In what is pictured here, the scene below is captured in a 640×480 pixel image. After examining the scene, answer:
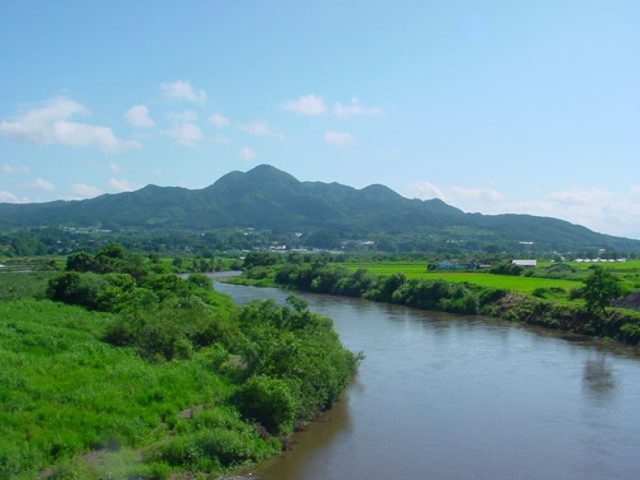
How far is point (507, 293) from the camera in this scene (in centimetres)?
4684

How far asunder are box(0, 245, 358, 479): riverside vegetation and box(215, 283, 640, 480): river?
1.37 meters

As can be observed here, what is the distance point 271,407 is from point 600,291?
26516 millimetres

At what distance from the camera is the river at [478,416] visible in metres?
16.7

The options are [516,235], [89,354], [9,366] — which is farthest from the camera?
[516,235]

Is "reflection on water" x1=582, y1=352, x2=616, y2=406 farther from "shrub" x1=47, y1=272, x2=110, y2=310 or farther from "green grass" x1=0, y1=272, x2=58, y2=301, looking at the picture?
"green grass" x1=0, y1=272, x2=58, y2=301

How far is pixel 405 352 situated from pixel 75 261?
28736 mm

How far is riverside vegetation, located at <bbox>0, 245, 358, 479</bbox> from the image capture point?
1457 cm

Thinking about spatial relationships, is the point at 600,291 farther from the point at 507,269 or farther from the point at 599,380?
the point at 507,269

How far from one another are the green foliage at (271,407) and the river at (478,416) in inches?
30.9

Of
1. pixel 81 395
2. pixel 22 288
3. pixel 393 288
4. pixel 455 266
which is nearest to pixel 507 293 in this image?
pixel 393 288

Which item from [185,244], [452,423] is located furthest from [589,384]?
[185,244]

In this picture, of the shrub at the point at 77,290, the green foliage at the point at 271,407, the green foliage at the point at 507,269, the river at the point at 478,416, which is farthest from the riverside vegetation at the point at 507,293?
the shrub at the point at 77,290

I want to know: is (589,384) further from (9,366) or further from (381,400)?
(9,366)

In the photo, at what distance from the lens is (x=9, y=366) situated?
17.2m
